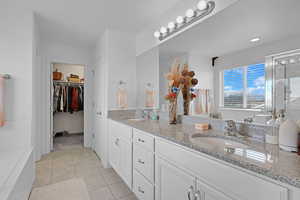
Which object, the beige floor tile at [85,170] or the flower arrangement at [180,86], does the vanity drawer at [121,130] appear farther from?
the beige floor tile at [85,170]

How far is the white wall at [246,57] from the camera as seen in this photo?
1125mm

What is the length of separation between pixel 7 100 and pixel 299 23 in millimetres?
3030

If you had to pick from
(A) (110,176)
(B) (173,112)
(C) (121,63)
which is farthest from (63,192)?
(C) (121,63)

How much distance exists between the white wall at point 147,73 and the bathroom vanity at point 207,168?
96 cm

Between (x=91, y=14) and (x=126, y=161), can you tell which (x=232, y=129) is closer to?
(x=126, y=161)

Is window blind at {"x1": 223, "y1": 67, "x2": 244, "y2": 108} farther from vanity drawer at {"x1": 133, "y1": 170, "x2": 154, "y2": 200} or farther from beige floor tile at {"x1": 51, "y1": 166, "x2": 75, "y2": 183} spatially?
beige floor tile at {"x1": 51, "y1": 166, "x2": 75, "y2": 183}

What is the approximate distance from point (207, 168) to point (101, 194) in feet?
5.21

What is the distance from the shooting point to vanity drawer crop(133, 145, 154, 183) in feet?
5.01

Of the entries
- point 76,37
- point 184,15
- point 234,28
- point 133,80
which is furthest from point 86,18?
point 234,28

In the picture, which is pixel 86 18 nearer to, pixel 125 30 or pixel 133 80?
pixel 125 30

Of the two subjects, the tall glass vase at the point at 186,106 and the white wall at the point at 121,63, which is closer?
the tall glass vase at the point at 186,106

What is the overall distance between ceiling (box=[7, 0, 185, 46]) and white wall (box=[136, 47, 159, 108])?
503 millimetres

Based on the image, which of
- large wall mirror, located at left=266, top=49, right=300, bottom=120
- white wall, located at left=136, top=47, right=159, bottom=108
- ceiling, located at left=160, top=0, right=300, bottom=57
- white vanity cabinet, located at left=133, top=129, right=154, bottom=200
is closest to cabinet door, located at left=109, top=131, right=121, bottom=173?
white vanity cabinet, located at left=133, top=129, right=154, bottom=200

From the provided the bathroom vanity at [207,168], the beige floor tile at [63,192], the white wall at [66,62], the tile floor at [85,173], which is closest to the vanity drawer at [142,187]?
the bathroom vanity at [207,168]
